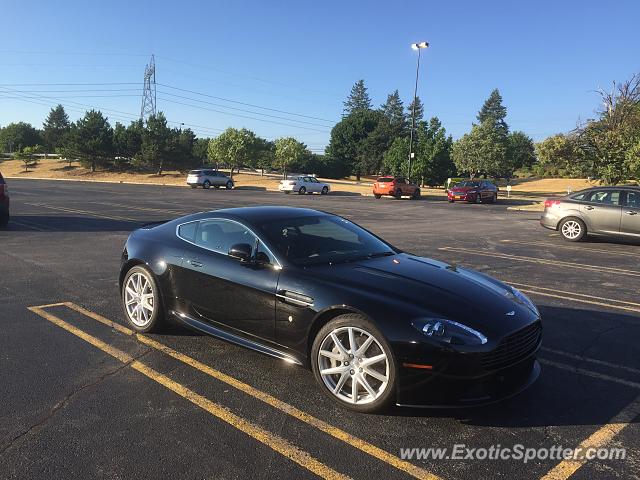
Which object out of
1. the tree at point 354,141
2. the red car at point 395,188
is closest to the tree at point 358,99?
the tree at point 354,141

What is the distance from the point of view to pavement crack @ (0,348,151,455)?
9.59 feet

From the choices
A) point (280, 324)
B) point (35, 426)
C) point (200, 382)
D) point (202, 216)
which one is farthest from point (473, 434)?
point (202, 216)

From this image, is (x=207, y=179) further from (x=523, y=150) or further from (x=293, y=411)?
(x=523, y=150)

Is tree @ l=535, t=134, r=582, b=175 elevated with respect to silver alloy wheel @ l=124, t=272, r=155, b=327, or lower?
elevated

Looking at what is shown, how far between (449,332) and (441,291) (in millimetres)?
486

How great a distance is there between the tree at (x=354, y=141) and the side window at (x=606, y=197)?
68706 millimetres

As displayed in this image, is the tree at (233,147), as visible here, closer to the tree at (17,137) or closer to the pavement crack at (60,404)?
the tree at (17,137)

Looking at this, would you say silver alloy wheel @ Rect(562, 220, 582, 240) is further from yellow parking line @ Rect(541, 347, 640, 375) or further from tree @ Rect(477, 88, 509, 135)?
tree @ Rect(477, 88, 509, 135)

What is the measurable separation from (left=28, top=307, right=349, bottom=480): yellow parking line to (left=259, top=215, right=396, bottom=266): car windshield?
4.09ft

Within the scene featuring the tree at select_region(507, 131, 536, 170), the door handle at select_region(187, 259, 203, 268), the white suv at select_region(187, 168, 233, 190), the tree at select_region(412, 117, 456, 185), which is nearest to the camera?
the door handle at select_region(187, 259, 203, 268)

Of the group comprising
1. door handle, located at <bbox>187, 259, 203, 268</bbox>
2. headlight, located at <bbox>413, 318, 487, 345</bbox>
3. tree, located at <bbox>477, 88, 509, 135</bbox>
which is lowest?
headlight, located at <bbox>413, 318, 487, 345</bbox>

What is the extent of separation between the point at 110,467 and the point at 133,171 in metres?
63.8

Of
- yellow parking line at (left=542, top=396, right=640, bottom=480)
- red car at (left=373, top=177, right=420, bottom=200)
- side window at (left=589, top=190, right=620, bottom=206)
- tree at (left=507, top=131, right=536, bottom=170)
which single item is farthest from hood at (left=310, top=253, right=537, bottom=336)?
tree at (left=507, top=131, right=536, bottom=170)

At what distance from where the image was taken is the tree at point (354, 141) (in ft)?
269
